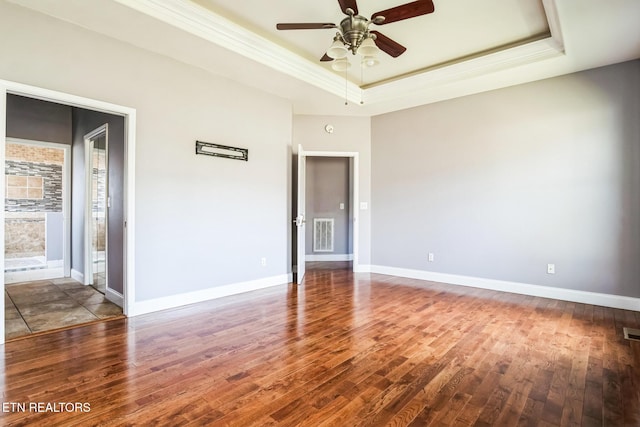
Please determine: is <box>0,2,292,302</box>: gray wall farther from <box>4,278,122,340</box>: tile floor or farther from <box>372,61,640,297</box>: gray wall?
<box>372,61,640,297</box>: gray wall

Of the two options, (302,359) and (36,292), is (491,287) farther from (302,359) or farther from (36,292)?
(36,292)

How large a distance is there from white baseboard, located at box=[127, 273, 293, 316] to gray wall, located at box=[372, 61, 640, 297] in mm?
2047

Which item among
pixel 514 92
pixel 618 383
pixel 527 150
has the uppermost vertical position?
pixel 514 92

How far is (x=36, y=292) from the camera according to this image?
428 cm

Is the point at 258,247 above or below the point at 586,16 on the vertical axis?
below

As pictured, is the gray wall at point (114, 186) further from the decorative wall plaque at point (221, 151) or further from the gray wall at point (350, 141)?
the gray wall at point (350, 141)

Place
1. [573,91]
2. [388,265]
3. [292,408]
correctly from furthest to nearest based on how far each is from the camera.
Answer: [388,265], [573,91], [292,408]

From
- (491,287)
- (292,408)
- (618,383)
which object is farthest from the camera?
(491,287)

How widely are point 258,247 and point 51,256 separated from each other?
408 cm

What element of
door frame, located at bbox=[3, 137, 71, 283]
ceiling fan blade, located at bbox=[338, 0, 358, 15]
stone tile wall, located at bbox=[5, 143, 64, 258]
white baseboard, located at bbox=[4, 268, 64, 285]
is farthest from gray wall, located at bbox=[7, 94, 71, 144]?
ceiling fan blade, located at bbox=[338, 0, 358, 15]

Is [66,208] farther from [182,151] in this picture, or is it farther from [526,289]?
[526,289]

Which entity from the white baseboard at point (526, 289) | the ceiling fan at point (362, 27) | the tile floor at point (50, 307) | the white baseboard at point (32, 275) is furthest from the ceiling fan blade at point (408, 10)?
Result: the white baseboard at point (32, 275)

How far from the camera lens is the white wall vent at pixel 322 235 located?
7195 mm

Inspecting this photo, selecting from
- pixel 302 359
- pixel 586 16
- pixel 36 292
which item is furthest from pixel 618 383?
pixel 36 292
